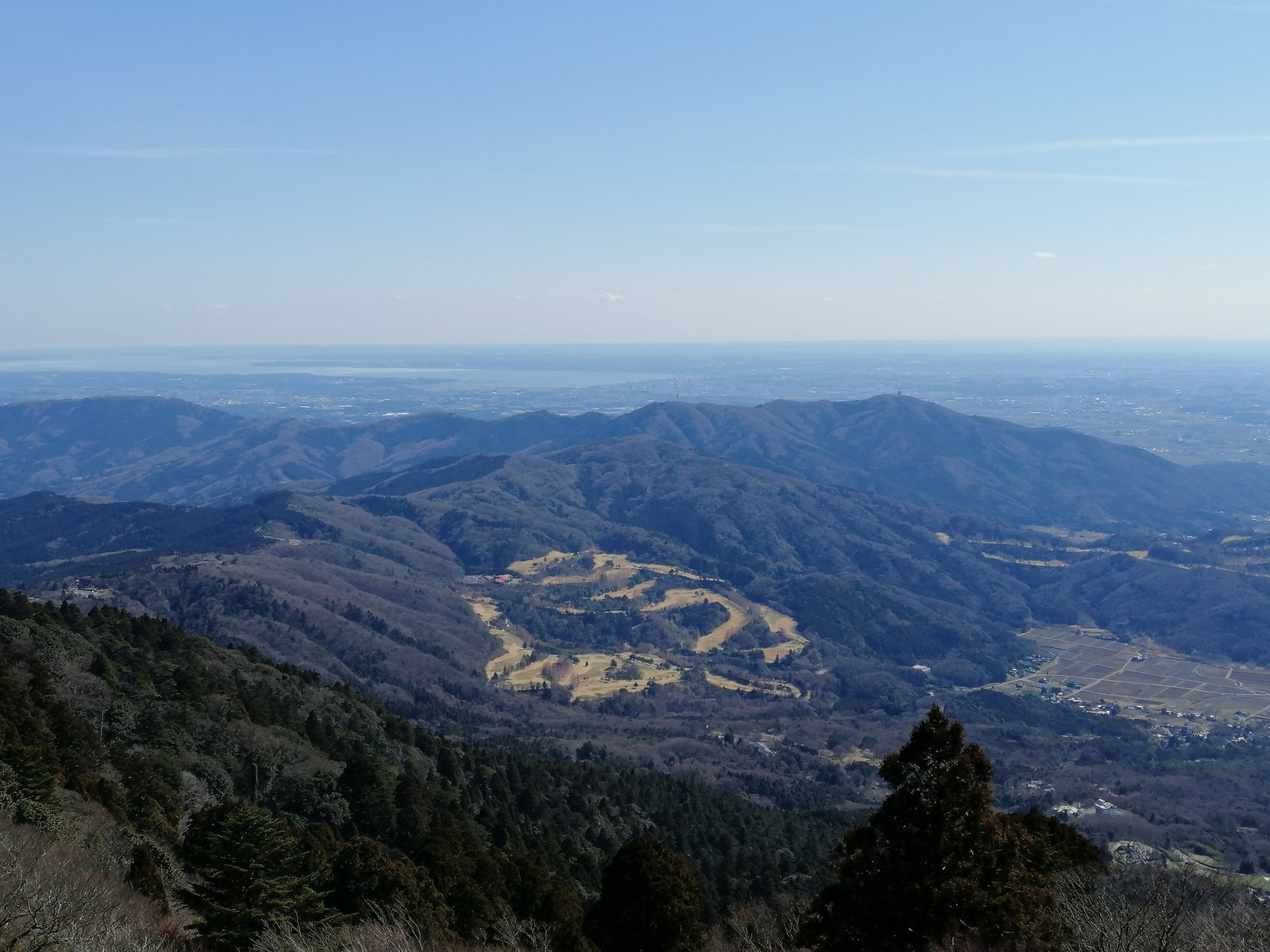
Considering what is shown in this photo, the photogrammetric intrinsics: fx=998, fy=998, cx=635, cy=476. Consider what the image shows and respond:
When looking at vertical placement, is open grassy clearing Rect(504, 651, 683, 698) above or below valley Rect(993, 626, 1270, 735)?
above

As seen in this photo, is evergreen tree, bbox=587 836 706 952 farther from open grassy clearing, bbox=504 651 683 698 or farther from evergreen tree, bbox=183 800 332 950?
open grassy clearing, bbox=504 651 683 698

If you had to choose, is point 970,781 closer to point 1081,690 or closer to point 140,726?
point 140,726

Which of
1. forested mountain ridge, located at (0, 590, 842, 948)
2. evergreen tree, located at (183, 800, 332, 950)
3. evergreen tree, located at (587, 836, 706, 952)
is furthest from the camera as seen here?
forested mountain ridge, located at (0, 590, 842, 948)

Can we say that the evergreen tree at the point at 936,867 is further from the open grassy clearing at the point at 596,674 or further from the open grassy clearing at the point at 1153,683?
the open grassy clearing at the point at 1153,683

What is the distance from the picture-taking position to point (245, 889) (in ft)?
82.6

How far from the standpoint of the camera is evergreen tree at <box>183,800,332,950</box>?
79.1 ft

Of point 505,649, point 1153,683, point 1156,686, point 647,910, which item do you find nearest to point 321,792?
point 647,910

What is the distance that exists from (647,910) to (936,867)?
39.4 feet

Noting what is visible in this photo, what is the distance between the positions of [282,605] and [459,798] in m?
103

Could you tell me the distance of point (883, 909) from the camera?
20.0 m

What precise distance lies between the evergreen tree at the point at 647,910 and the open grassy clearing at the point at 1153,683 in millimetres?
149689

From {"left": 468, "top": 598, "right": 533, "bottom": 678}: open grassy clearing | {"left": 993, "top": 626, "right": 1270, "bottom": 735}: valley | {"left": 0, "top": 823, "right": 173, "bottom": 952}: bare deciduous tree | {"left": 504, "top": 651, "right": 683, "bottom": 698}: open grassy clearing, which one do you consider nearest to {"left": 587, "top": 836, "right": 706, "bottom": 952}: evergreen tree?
{"left": 0, "top": 823, "right": 173, "bottom": 952}: bare deciduous tree

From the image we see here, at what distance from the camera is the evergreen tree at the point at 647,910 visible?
29078 millimetres

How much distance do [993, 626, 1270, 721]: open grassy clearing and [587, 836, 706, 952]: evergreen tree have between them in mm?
149689
